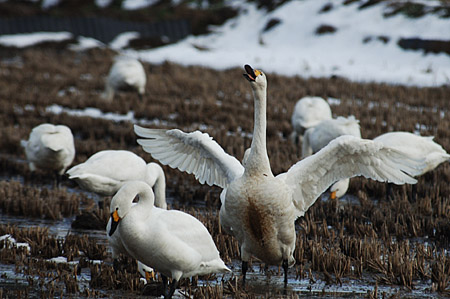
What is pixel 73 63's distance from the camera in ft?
79.8

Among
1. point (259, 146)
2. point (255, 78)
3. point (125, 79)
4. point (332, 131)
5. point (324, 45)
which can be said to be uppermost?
point (324, 45)

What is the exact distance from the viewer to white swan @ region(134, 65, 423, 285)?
4.96m

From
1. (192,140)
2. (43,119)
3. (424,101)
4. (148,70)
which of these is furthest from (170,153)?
(148,70)

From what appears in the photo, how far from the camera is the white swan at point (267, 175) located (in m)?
4.96

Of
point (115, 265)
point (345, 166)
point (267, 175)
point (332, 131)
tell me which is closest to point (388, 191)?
point (332, 131)

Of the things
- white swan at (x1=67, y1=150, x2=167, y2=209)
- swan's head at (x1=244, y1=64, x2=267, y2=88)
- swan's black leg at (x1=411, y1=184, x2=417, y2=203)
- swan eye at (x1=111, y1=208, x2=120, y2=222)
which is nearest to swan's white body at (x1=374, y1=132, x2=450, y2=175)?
swan's black leg at (x1=411, y1=184, x2=417, y2=203)

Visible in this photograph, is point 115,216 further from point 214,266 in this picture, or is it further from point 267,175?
point 267,175

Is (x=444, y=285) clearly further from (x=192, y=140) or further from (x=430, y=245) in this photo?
(x=192, y=140)

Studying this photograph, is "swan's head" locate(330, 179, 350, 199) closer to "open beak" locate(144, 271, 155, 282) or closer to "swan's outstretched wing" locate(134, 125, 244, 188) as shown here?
"swan's outstretched wing" locate(134, 125, 244, 188)

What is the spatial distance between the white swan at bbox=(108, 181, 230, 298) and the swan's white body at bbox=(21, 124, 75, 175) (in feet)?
15.1

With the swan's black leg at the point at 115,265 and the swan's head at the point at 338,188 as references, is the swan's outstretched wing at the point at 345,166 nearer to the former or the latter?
the swan's black leg at the point at 115,265

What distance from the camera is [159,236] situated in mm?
4484

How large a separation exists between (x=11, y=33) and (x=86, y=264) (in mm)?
32245

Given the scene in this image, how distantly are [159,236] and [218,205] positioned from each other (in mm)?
3912
